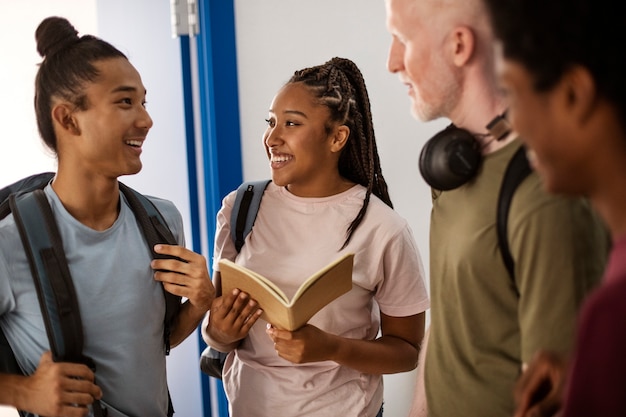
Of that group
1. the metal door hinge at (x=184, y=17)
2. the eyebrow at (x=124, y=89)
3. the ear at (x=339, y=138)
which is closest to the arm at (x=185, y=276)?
the eyebrow at (x=124, y=89)

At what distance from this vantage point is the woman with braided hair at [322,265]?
1896 mm

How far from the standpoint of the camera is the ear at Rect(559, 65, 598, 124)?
702 millimetres

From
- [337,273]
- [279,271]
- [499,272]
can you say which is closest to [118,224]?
[279,271]

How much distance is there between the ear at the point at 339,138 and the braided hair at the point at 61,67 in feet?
1.98

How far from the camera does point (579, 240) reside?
1.05 metres

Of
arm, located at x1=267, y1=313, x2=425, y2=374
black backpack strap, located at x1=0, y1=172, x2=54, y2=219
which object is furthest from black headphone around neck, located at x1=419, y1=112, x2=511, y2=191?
black backpack strap, located at x1=0, y1=172, x2=54, y2=219

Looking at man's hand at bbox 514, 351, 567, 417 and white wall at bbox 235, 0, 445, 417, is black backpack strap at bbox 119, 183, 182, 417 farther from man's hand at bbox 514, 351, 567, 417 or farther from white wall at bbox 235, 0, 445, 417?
man's hand at bbox 514, 351, 567, 417

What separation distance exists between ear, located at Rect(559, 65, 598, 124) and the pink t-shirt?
120cm

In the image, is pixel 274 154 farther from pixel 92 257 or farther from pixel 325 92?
pixel 92 257

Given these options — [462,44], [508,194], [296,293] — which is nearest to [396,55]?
[462,44]

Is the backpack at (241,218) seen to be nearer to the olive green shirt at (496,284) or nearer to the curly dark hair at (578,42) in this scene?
the olive green shirt at (496,284)

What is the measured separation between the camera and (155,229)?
1840mm

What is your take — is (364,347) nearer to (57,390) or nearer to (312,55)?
(57,390)

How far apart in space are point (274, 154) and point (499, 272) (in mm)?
959
